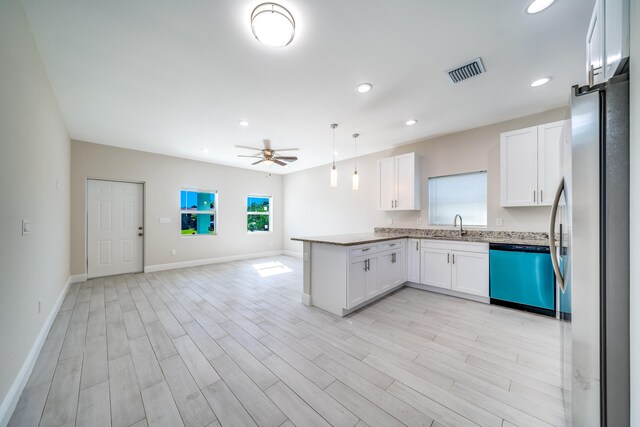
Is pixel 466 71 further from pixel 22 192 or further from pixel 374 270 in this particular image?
pixel 22 192

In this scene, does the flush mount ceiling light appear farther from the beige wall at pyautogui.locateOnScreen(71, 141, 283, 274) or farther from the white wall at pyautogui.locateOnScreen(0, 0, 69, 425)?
the beige wall at pyautogui.locateOnScreen(71, 141, 283, 274)

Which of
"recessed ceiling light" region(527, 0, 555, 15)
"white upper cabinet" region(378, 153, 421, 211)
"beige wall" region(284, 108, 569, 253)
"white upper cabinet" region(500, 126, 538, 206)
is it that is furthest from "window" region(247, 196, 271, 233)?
"recessed ceiling light" region(527, 0, 555, 15)

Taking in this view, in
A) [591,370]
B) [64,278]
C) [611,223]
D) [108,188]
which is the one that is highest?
[108,188]

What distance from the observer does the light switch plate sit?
6.22 feet

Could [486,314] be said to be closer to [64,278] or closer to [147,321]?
[147,321]

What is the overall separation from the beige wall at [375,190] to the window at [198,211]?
2309 millimetres

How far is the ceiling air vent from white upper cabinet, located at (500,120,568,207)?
1.55 metres

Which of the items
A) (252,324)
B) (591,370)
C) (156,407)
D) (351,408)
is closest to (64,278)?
(252,324)

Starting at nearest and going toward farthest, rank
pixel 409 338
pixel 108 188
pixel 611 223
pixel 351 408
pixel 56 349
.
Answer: pixel 611 223 < pixel 351 408 < pixel 56 349 < pixel 409 338 < pixel 108 188

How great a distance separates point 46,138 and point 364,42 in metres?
3.59

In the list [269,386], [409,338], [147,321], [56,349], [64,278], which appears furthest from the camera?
[64,278]

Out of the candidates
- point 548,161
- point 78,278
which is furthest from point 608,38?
point 78,278

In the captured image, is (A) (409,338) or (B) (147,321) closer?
(A) (409,338)

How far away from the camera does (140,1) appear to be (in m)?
1.62
